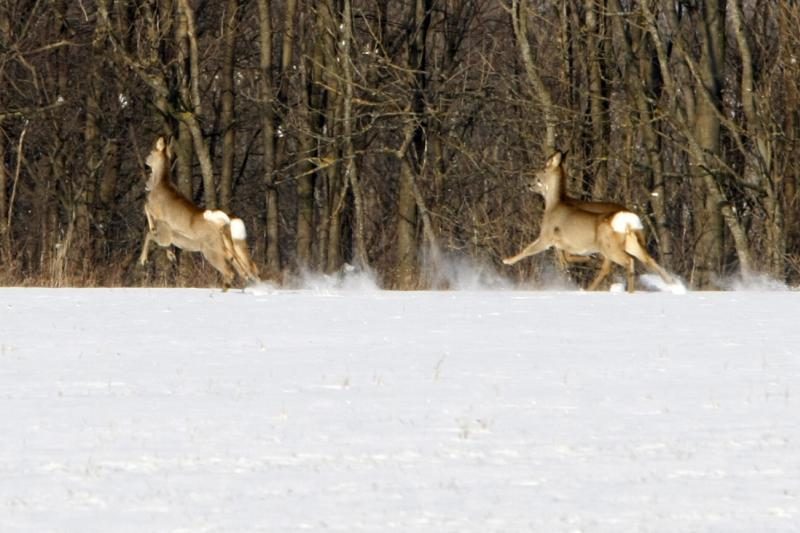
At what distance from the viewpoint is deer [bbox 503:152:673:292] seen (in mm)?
17562

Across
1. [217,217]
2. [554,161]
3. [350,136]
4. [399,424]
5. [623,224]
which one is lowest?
[399,424]

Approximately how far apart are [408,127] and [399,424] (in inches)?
798

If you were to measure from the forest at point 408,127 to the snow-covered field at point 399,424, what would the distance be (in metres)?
9.14

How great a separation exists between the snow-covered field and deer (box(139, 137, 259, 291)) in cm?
392

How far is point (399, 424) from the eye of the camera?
7965 millimetres

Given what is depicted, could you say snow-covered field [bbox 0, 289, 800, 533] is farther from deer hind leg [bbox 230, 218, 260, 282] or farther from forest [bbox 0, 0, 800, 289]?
forest [bbox 0, 0, 800, 289]

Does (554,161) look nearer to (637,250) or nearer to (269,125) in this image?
(637,250)

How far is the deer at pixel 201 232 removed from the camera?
58.4 feet

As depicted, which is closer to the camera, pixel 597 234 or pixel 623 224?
pixel 623 224

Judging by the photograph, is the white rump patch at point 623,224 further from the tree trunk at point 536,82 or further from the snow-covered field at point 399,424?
the tree trunk at point 536,82

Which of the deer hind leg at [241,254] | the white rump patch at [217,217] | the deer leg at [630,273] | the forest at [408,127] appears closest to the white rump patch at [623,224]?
the deer leg at [630,273]

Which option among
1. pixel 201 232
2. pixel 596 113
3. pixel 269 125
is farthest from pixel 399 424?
pixel 269 125

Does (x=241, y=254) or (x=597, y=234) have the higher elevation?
(x=597, y=234)

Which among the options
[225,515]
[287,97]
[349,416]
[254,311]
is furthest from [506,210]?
[225,515]
